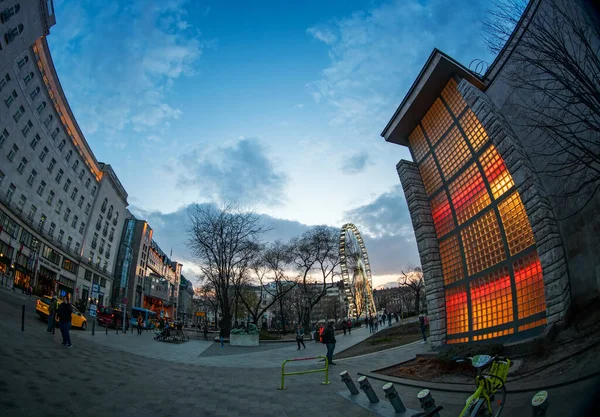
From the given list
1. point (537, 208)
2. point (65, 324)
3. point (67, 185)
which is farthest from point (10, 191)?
point (537, 208)

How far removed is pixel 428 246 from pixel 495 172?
14.6ft

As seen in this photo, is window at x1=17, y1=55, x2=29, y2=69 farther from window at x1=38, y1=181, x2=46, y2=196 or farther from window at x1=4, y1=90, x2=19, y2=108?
window at x1=38, y1=181, x2=46, y2=196

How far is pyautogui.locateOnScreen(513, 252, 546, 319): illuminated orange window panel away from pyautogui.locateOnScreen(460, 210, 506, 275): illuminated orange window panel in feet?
2.71

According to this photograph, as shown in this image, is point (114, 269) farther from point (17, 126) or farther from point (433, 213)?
point (433, 213)

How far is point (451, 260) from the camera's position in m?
12.8

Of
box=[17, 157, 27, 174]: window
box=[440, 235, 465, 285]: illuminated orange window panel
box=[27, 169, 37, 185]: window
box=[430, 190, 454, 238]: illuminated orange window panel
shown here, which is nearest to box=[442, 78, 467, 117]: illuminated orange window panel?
box=[430, 190, 454, 238]: illuminated orange window panel

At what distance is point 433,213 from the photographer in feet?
45.8

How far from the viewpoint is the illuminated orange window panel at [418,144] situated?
14297 mm

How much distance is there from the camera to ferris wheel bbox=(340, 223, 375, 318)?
144 feet

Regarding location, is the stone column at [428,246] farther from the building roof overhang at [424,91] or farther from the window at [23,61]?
the window at [23,61]

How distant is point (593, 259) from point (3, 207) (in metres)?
48.0

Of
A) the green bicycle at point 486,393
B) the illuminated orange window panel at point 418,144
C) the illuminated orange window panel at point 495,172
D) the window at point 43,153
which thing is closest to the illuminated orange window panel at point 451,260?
the illuminated orange window panel at point 495,172

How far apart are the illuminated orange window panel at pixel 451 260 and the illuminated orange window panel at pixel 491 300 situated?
0.89m

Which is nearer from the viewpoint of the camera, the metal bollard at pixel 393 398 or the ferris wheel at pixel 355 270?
the metal bollard at pixel 393 398
